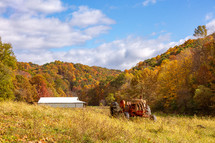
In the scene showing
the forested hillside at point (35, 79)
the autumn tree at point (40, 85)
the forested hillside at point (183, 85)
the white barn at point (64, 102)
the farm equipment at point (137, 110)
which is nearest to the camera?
the farm equipment at point (137, 110)

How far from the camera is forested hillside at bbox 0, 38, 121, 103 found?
99.5ft

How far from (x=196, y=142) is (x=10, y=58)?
30.9 meters

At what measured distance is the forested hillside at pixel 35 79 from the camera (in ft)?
99.5

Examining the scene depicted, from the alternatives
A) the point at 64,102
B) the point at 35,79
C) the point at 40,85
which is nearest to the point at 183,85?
the point at 64,102

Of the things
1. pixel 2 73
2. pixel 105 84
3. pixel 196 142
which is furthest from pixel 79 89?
pixel 196 142

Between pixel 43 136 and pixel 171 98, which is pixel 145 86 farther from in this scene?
pixel 43 136

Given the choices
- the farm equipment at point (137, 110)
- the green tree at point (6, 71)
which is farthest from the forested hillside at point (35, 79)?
the farm equipment at point (137, 110)

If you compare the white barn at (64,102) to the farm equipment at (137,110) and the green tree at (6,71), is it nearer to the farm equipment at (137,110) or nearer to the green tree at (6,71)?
the green tree at (6,71)

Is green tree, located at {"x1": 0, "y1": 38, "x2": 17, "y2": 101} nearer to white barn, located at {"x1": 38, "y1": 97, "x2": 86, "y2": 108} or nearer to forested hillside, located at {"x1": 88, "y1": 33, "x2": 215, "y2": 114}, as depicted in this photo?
white barn, located at {"x1": 38, "y1": 97, "x2": 86, "y2": 108}

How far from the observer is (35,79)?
69.9m

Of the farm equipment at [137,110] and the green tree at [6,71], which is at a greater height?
the green tree at [6,71]

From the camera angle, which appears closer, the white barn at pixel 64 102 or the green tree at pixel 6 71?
the green tree at pixel 6 71

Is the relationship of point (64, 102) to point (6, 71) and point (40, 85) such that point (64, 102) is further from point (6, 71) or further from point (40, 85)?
point (40, 85)

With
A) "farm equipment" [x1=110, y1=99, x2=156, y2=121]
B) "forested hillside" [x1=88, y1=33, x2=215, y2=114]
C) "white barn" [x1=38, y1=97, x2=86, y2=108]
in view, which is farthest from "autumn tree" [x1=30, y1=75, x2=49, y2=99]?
"farm equipment" [x1=110, y1=99, x2=156, y2=121]
